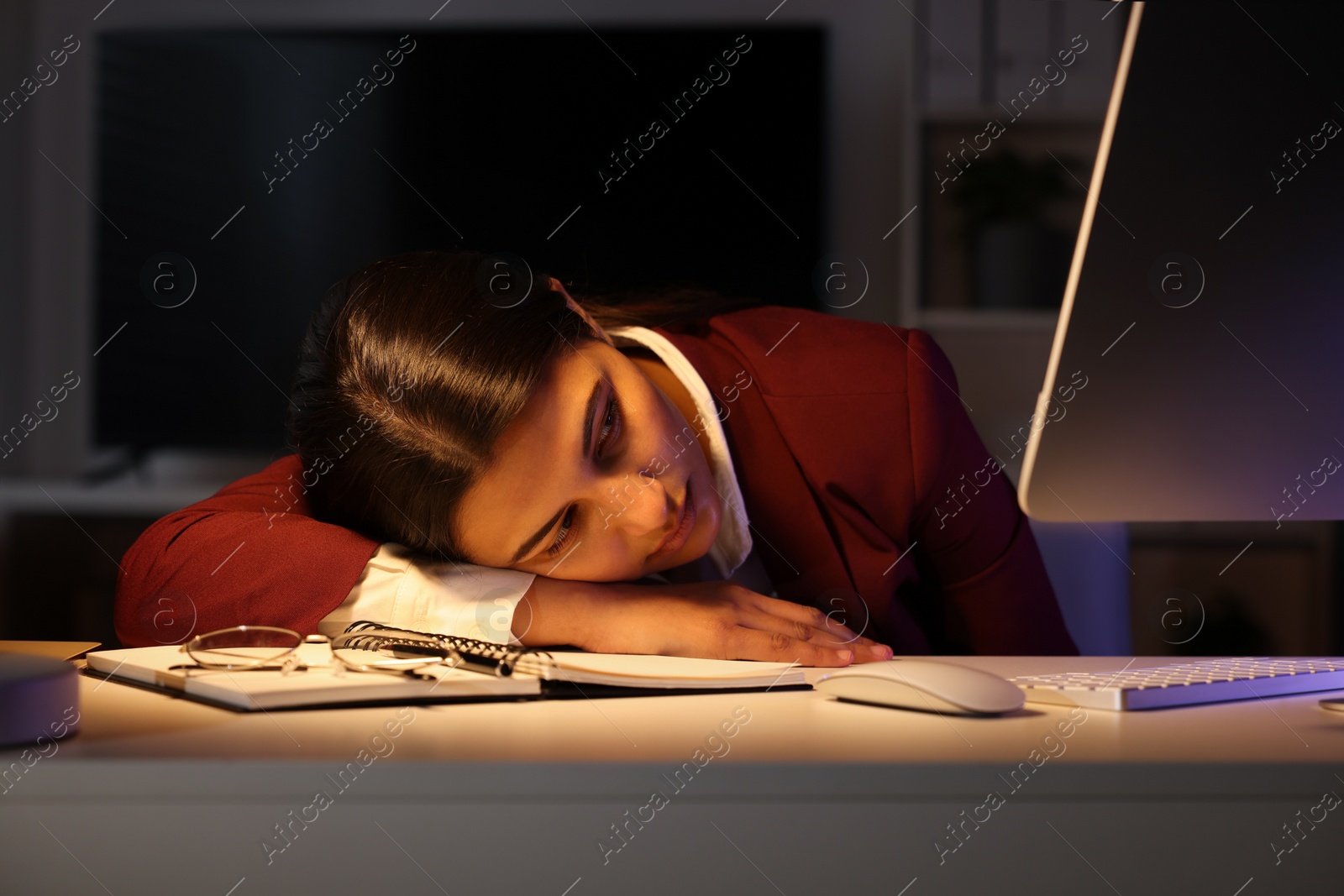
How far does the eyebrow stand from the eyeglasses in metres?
0.16

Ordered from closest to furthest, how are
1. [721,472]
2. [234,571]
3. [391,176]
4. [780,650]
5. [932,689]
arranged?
[932,689] → [780,650] → [234,571] → [721,472] → [391,176]

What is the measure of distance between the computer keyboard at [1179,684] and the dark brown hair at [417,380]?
467 millimetres

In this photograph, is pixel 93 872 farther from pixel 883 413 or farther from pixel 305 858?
pixel 883 413

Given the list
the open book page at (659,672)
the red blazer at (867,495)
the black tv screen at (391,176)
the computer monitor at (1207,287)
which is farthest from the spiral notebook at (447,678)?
the black tv screen at (391,176)

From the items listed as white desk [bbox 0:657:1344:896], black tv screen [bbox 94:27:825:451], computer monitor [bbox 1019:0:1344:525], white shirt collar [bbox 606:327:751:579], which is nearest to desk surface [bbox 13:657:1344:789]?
white desk [bbox 0:657:1344:896]

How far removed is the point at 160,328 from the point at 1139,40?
2.73m

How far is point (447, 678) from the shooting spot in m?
0.70

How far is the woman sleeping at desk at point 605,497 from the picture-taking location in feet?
3.04

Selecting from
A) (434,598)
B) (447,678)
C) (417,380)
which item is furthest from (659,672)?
(417,380)

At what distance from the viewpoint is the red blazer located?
1.19 m

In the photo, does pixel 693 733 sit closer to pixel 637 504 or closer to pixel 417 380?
pixel 637 504

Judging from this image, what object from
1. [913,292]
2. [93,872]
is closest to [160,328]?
[913,292]

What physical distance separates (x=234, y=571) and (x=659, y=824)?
2.07ft

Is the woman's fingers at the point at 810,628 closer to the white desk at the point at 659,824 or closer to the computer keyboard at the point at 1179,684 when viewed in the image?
the computer keyboard at the point at 1179,684
